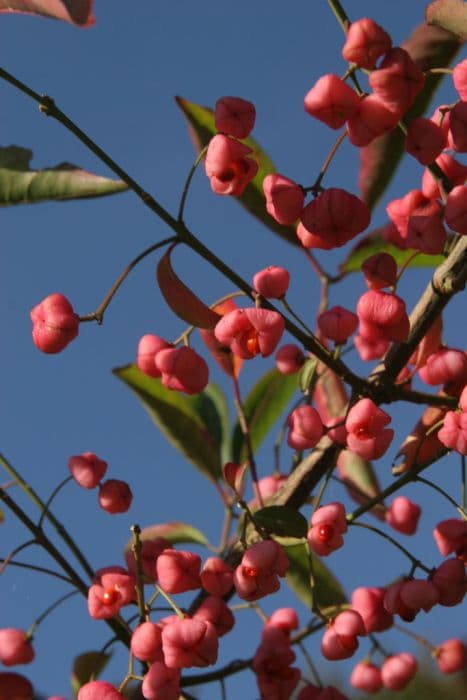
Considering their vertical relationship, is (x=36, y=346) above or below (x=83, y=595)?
above

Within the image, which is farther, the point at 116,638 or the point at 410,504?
the point at 410,504

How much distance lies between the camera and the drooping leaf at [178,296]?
1.26 metres

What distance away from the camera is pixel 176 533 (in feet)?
6.53

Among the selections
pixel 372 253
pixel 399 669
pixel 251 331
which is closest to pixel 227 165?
pixel 251 331

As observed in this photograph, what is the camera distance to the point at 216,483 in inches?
78.9

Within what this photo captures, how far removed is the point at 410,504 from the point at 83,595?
0.66m

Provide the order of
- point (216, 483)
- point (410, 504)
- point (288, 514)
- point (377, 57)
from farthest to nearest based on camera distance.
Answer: point (216, 483) → point (410, 504) → point (288, 514) → point (377, 57)

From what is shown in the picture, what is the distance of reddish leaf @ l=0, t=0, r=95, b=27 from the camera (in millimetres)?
1227

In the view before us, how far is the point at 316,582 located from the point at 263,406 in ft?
1.27

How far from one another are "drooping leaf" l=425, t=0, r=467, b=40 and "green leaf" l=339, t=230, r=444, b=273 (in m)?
0.61

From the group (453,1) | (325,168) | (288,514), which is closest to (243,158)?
(325,168)

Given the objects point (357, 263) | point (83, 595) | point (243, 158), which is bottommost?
point (83, 595)

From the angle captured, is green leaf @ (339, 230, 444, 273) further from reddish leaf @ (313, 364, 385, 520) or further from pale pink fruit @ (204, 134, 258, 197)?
pale pink fruit @ (204, 134, 258, 197)

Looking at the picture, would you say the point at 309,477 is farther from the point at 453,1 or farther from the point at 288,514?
the point at 453,1
